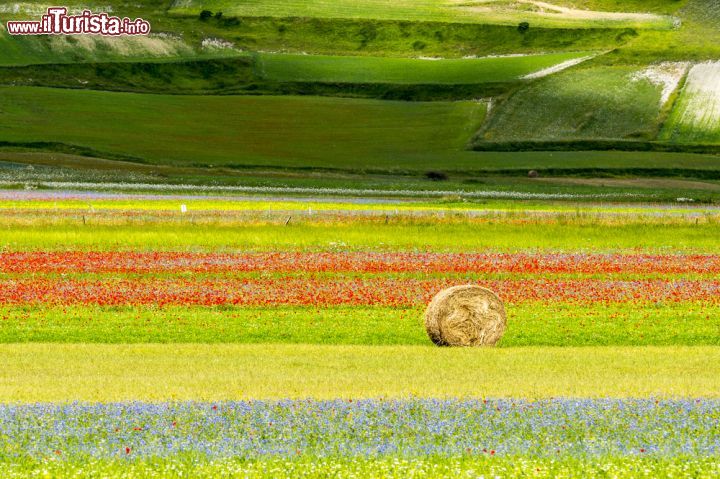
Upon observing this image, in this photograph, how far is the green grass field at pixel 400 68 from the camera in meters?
150

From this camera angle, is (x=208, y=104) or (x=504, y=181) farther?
(x=208, y=104)

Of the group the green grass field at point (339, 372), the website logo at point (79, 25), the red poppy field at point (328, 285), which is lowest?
the green grass field at point (339, 372)

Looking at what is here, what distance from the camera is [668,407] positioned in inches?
719

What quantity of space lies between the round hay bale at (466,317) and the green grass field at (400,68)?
120115 millimetres

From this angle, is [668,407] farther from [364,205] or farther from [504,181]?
[504,181]

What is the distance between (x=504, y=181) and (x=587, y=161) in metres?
12.6

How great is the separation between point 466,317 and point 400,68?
432 feet

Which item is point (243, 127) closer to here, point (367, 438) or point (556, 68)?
point (556, 68)

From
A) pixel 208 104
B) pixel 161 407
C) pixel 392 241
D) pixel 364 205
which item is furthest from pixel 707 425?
pixel 208 104

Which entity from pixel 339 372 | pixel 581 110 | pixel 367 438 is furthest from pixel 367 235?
pixel 581 110

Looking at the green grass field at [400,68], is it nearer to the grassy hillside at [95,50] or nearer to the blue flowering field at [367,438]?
the grassy hillside at [95,50]

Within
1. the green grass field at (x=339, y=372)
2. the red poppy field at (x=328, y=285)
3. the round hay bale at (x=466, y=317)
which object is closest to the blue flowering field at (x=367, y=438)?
the green grass field at (x=339, y=372)

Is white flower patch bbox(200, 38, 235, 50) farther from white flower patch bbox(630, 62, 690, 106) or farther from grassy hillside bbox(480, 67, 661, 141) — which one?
white flower patch bbox(630, 62, 690, 106)

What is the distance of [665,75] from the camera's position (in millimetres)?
137500
